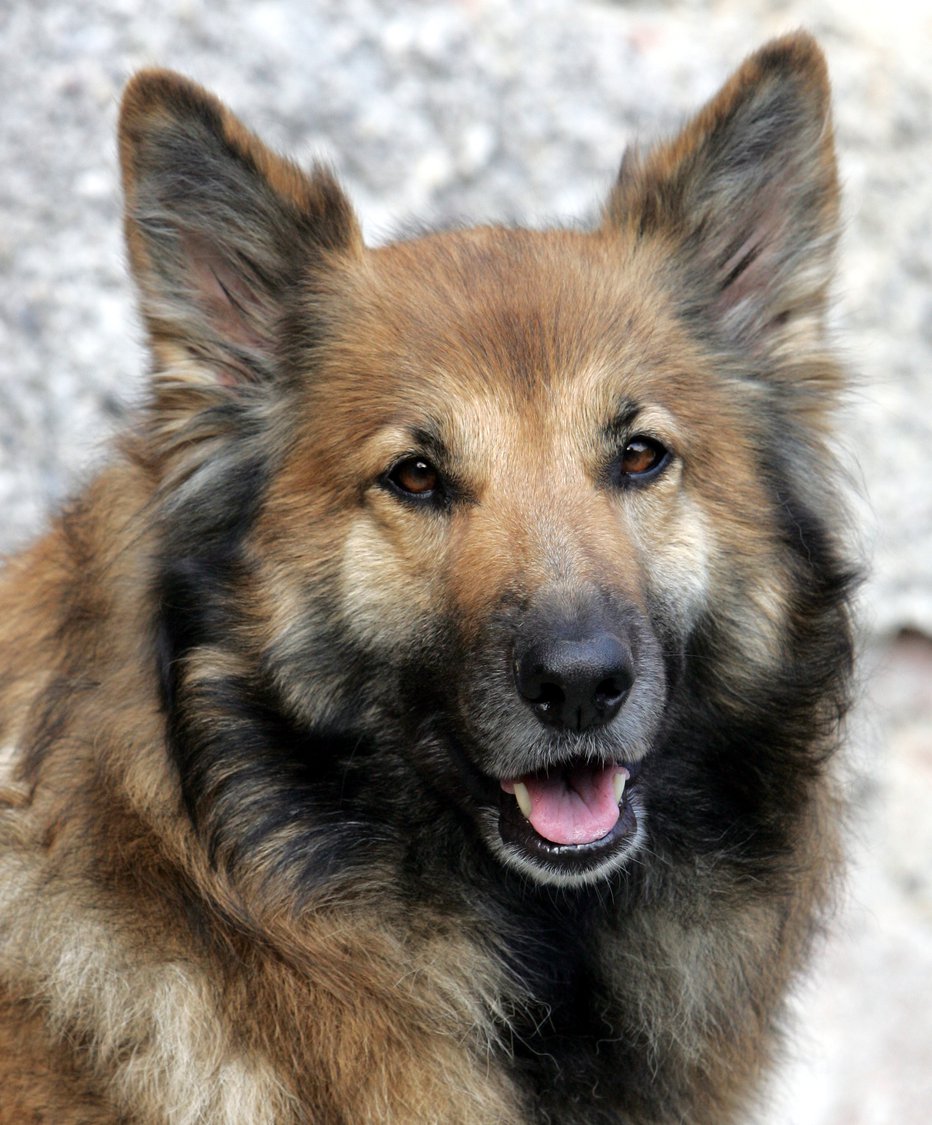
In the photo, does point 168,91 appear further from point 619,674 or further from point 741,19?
point 741,19

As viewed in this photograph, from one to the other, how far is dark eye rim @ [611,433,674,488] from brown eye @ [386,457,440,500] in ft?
1.39

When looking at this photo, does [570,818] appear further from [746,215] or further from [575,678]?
[746,215]

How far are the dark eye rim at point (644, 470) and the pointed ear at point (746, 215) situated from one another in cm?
45

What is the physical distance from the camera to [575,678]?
117 inches

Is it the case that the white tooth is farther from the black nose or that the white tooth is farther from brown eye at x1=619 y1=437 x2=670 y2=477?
brown eye at x1=619 y1=437 x2=670 y2=477

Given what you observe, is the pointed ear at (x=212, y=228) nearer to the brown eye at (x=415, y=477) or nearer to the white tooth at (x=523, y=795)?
the brown eye at (x=415, y=477)

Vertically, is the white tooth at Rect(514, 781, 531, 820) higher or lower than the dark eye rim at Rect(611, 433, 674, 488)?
lower

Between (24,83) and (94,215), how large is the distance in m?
0.63

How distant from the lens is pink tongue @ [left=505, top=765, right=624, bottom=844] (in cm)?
315

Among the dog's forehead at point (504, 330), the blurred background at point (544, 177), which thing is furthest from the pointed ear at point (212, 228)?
the blurred background at point (544, 177)

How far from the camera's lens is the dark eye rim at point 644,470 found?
3359 millimetres

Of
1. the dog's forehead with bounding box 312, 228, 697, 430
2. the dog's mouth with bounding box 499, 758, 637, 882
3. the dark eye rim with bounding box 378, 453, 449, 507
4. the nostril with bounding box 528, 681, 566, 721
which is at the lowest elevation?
the dog's mouth with bounding box 499, 758, 637, 882

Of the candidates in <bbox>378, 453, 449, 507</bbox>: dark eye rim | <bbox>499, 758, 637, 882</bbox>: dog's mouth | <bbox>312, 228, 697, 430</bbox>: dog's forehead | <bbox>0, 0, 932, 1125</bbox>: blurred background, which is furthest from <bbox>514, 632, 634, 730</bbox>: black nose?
<bbox>0, 0, 932, 1125</bbox>: blurred background

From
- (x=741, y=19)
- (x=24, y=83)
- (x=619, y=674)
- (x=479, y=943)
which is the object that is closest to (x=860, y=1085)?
(x=479, y=943)
